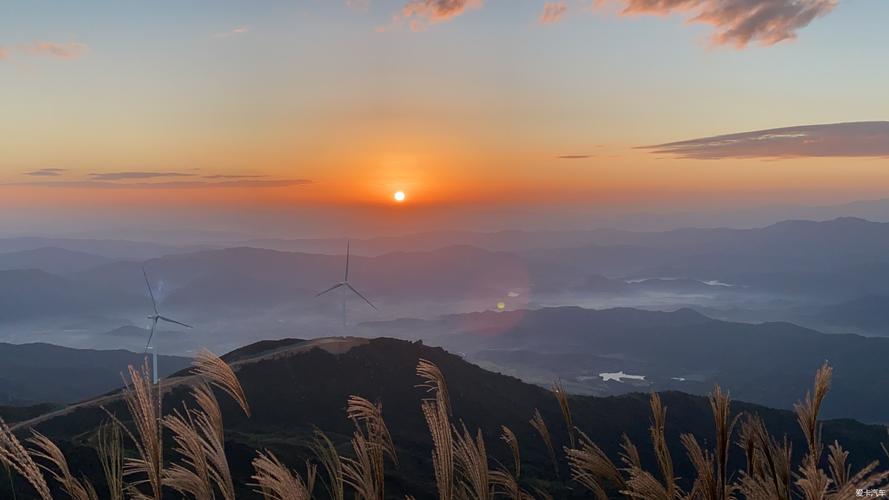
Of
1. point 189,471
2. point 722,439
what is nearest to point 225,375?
point 189,471

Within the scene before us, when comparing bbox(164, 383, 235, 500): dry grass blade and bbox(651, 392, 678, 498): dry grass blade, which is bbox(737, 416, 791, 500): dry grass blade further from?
bbox(164, 383, 235, 500): dry grass blade

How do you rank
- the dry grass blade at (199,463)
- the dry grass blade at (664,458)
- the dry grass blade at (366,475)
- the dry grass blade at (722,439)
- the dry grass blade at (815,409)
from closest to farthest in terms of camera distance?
the dry grass blade at (199,463), the dry grass blade at (722,439), the dry grass blade at (815,409), the dry grass blade at (366,475), the dry grass blade at (664,458)

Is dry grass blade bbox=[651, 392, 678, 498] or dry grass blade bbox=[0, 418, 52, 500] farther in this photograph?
dry grass blade bbox=[651, 392, 678, 498]

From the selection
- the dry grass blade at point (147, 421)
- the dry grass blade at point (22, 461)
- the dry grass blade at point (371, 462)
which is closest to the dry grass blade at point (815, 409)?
the dry grass blade at point (371, 462)

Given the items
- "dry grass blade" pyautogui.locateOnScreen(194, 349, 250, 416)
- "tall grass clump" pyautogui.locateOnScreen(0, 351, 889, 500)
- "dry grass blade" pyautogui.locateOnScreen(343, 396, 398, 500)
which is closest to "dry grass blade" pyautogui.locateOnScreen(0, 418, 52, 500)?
"tall grass clump" pyautogui.locateOnScreen(0, 351, 889, 500)

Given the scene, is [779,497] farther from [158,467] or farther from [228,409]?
[228,409]

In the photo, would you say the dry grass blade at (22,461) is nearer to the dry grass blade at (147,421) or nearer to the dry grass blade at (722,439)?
the dry grass blade at (147,421)

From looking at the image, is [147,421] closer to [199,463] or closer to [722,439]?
[199,463]

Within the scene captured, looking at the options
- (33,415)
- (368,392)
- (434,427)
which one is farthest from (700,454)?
(33,415)
